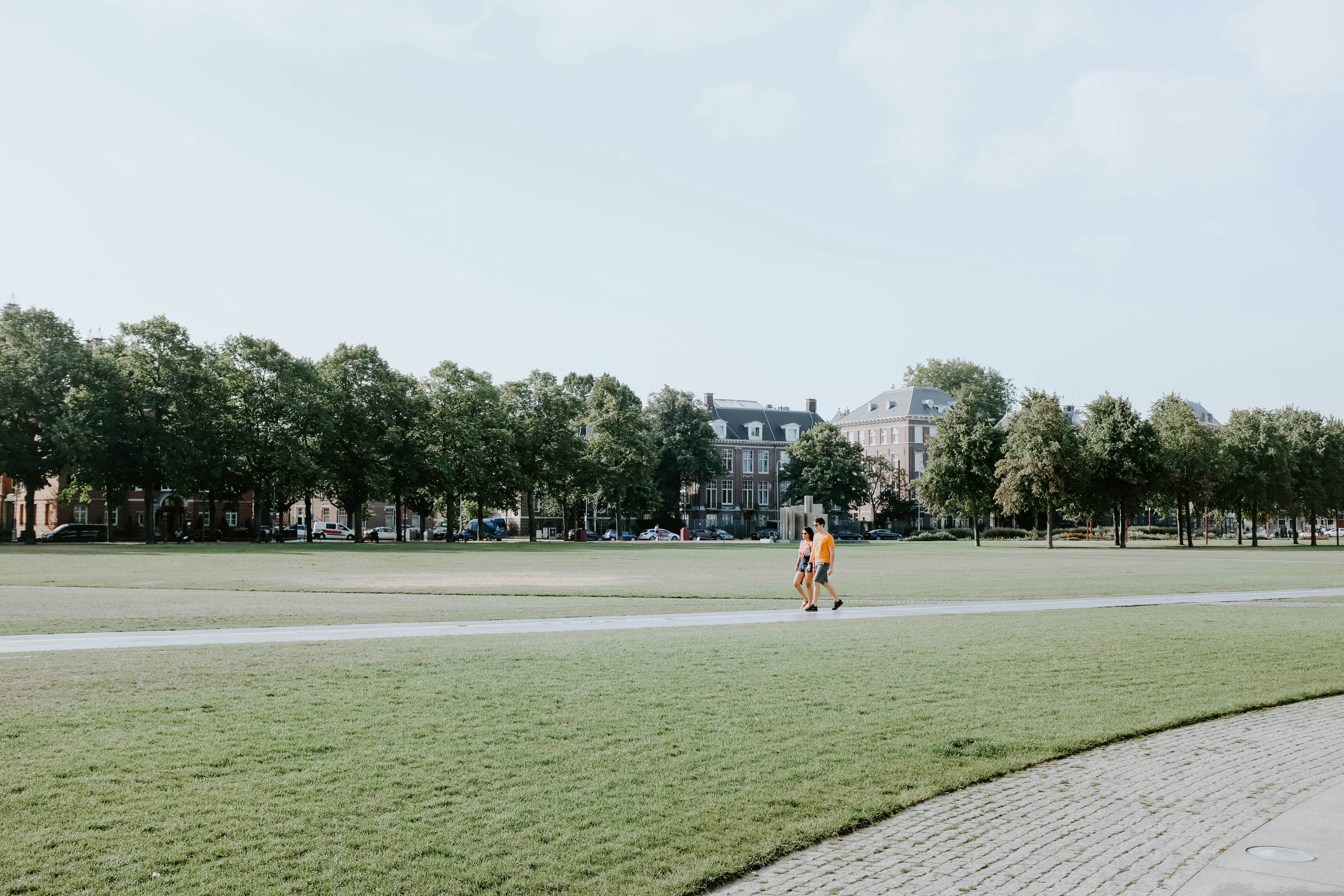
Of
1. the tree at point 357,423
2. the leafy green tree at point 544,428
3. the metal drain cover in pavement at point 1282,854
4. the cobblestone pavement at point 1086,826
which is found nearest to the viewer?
the cobblestone pavement at point 1086,826

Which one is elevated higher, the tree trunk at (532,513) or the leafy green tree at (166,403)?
the leafy green tree at (166,403)

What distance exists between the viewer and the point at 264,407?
234ft

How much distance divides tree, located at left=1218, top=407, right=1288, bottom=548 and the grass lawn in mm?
71263

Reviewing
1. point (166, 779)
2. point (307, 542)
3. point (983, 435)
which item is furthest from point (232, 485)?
point (166, 779)

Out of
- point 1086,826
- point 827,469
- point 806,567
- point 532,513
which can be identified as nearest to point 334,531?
point 532,513

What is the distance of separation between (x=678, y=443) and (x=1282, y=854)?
102262mm

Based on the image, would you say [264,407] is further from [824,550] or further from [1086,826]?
[1086,826]

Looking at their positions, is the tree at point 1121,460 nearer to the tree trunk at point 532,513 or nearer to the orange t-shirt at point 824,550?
the tree trunk at point 532,513

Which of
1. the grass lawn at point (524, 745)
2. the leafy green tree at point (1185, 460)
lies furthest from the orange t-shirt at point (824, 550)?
the leafy green tree at point (1185, 460)

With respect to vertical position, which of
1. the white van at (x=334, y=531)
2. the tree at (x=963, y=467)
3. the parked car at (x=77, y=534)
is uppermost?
the tree at (x=963, y=467)

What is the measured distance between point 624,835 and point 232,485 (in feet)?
244

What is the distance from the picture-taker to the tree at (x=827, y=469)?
4230 inches

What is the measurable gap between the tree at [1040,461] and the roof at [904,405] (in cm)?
4351

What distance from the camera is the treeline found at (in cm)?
6456
